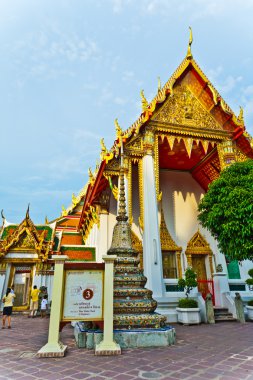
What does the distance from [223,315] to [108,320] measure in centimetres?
570

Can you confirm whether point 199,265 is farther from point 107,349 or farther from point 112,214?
point 107,349

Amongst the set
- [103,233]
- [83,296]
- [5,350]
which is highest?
[103,233]

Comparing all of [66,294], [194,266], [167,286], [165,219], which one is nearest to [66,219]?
[165,219]

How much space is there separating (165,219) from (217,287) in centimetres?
364

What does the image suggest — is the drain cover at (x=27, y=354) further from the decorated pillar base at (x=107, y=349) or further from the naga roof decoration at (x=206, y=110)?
the naga roof decoration at (x=206, y=110)

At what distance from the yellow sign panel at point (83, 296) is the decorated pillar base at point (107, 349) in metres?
0.34

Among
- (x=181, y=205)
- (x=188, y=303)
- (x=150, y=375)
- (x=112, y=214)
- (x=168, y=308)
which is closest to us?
(x=150, y=375)

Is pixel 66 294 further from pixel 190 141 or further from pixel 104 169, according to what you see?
pixel 190 141

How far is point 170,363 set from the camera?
3176 millimetres

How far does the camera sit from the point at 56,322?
141 inches

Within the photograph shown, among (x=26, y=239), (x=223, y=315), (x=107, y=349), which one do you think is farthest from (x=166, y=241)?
(x=107, y=349)

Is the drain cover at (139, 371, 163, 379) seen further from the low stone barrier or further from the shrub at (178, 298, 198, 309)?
the shrub at (178, 298, 198, 309)

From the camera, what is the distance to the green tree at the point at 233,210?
6355 millimetres

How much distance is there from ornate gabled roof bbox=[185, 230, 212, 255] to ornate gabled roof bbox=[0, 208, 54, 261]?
260 inches
